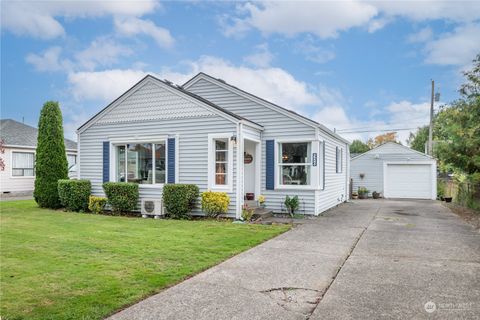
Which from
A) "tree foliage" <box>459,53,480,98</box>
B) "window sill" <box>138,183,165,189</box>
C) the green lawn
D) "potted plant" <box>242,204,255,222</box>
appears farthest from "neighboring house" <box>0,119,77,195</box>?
"tree foliage" <box>459,53,480,98</box>

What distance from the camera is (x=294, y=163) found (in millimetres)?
12008

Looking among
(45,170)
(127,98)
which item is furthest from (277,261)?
(45,170)

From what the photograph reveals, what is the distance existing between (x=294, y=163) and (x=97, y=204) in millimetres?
7225

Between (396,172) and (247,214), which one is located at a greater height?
(396,172)

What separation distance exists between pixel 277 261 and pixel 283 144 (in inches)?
271

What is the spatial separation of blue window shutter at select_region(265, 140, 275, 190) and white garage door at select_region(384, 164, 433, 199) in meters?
12.8

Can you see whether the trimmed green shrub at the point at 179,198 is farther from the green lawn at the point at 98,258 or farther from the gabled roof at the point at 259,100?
the gabled roof at the point at 259,100

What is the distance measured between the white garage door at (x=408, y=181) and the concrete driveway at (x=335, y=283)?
48.2 ft

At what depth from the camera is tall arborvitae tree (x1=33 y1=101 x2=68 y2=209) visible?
46.0 ft

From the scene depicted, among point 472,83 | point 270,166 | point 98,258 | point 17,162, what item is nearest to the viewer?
point 98,258

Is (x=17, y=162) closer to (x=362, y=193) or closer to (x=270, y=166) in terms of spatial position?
(x=270, y=166)

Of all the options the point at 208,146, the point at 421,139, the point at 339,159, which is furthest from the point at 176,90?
the point at 421,139

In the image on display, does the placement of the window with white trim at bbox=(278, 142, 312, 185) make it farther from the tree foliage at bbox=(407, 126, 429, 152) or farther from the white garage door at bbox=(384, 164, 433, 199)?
the tree foliage at bbox=(407, 126, 429, 152)

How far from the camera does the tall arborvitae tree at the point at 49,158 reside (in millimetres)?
14031
